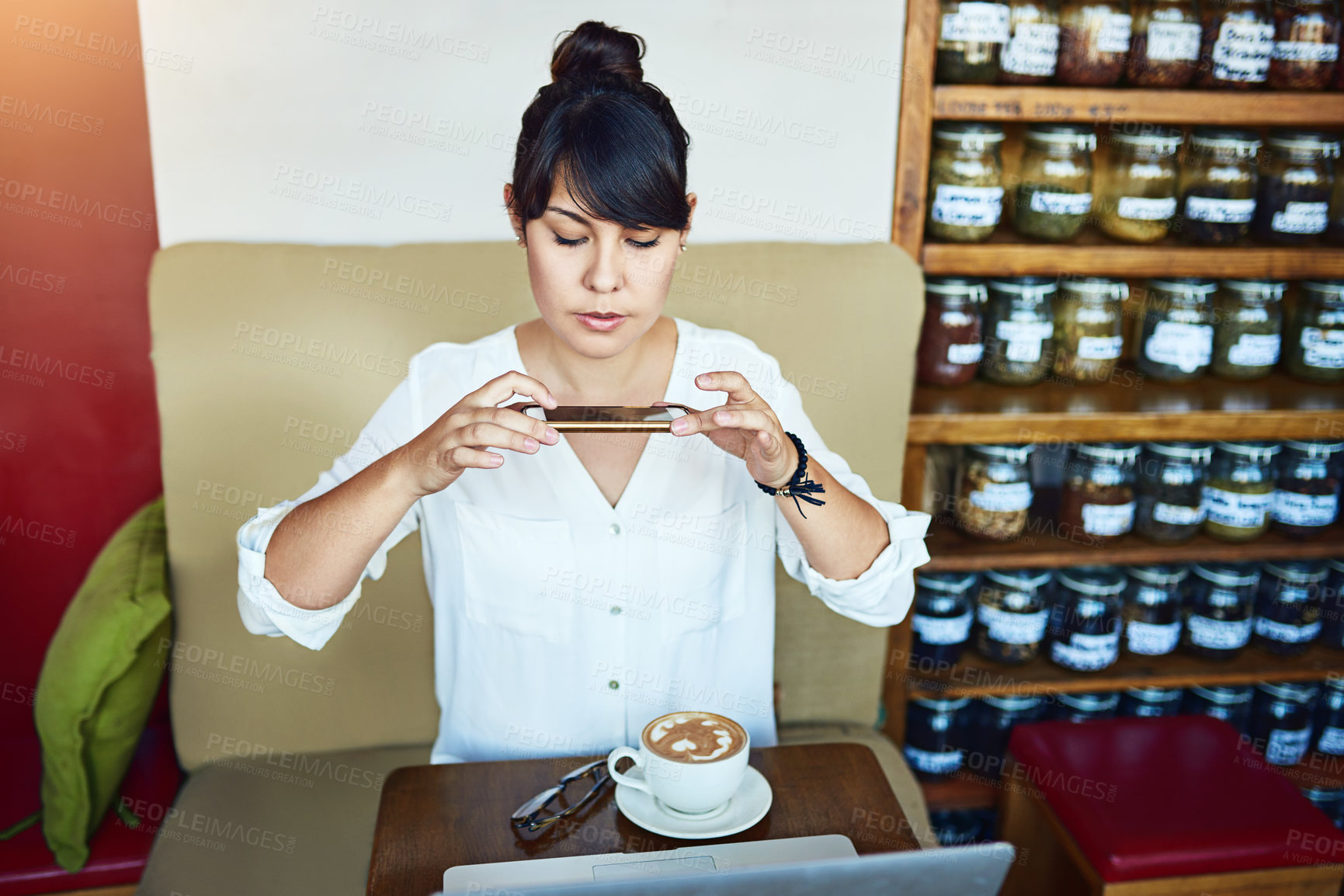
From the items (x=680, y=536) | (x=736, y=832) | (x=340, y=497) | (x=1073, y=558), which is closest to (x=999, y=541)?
(x=1073, y=558)

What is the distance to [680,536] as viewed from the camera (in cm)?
134

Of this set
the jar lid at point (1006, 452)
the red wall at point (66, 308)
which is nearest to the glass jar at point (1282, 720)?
the jar lid at point (1006, 452)

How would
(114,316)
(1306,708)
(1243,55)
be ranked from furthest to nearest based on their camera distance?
(1306,708), (114,316), (1243,55)

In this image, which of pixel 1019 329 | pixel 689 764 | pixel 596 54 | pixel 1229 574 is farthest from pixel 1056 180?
pixel 689 764

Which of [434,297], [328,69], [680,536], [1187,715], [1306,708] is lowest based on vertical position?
[1306,708]

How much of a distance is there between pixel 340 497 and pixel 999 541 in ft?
3.99

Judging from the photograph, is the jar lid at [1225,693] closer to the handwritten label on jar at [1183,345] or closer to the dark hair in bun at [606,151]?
the handwritten label on jar at [1183,345]

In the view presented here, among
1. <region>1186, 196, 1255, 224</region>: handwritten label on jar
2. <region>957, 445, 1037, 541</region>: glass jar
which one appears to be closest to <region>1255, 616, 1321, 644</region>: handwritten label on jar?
<region>957, 445, 1037, 541</region>: glass jar

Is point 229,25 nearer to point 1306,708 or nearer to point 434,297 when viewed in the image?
point 434,297

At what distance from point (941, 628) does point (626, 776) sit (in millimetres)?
994

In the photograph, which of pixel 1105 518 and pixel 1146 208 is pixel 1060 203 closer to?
pixel 1146 208

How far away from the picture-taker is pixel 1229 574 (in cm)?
186

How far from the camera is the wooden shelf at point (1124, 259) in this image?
169cm

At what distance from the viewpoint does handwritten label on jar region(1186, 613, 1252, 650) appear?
74.0 inches
